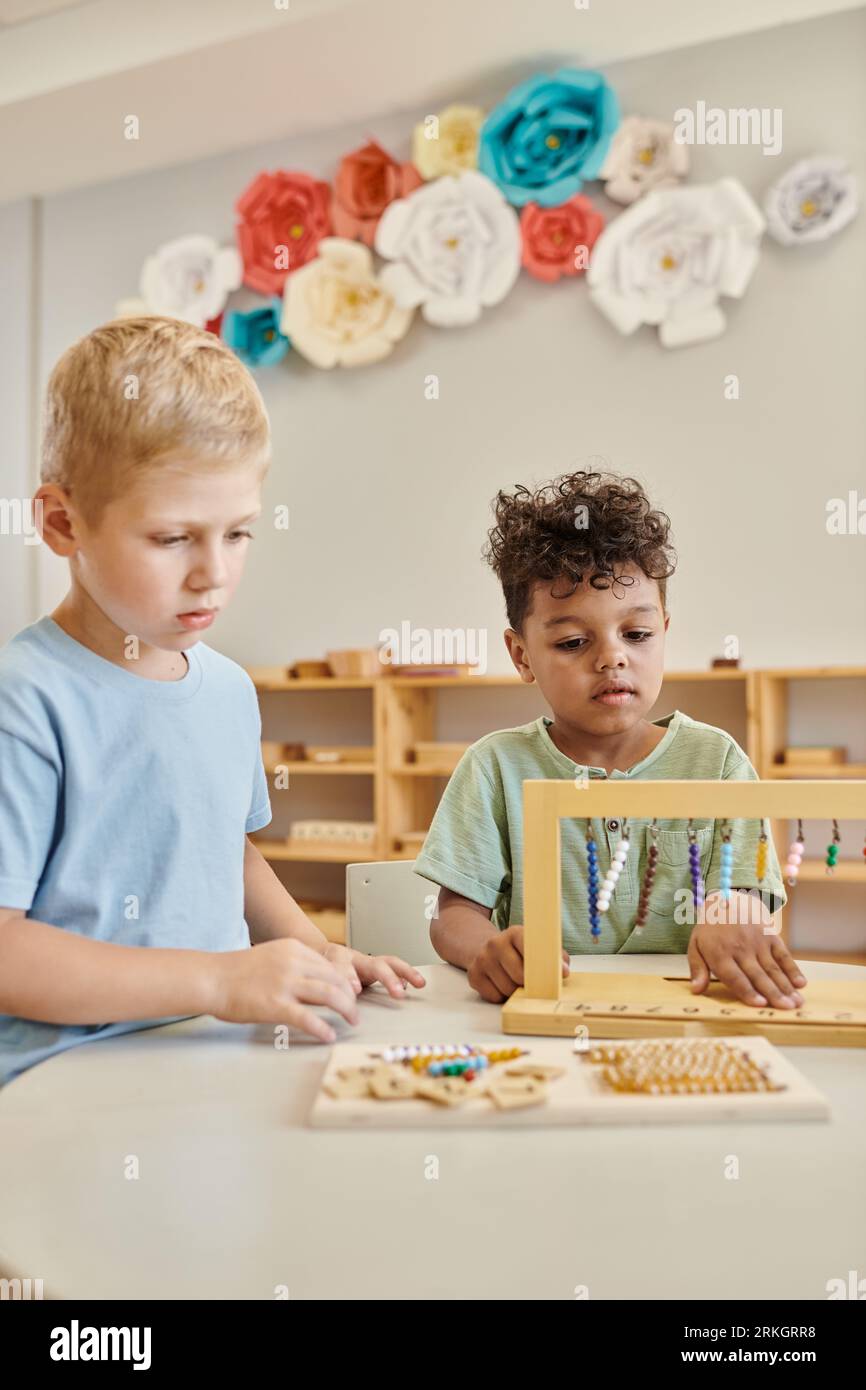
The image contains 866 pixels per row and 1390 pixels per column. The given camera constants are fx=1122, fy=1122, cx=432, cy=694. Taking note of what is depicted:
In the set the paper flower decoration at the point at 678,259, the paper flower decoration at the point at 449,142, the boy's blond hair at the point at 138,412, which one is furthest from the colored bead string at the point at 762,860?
the paper flower decoration at the point at 449,142

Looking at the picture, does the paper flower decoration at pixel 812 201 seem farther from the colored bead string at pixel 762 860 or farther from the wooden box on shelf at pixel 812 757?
the colored bead string at pixel 762 860

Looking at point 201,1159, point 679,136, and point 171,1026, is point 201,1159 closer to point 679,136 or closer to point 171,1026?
point 171,1026

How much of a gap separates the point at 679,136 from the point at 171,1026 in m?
3.47

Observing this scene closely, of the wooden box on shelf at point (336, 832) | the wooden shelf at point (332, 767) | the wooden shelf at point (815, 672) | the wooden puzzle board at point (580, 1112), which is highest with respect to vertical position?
the wooden shelf at point (815, 672)

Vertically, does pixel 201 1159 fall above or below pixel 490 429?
below

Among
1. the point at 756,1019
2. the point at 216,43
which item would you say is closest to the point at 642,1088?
the point at 756,1019

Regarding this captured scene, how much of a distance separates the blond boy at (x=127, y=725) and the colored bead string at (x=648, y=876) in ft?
1.02

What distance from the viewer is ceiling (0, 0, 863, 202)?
3422 mm

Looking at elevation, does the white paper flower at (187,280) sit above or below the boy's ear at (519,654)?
above

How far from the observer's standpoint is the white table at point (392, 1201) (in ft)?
1.76

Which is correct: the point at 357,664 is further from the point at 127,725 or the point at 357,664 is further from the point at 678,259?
the point at 127,725

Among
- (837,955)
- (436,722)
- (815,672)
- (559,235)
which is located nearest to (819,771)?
(815,672)

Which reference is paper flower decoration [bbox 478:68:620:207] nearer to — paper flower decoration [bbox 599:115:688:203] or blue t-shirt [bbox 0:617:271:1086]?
paper flower decoration [bbox 599:115:688:203]
